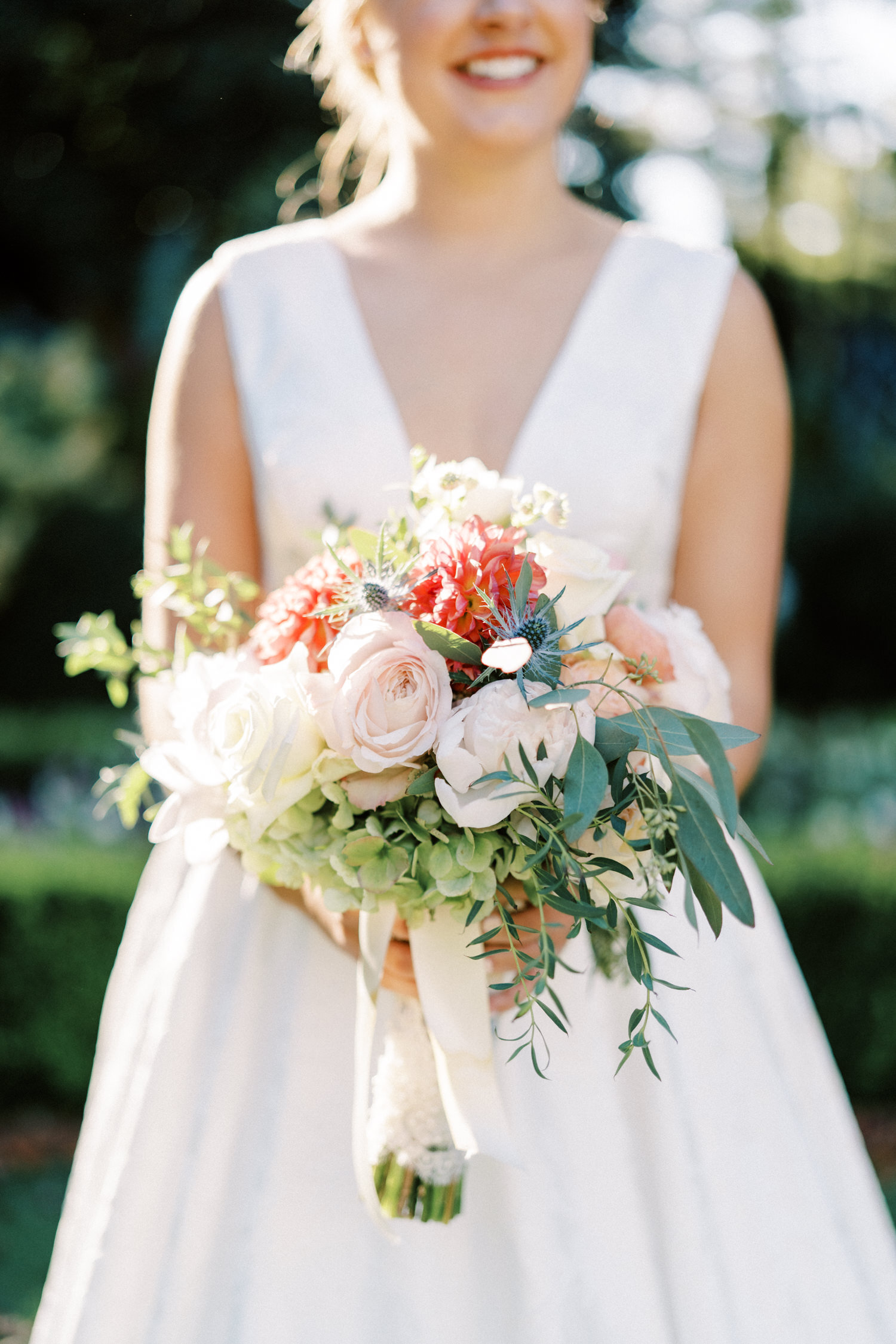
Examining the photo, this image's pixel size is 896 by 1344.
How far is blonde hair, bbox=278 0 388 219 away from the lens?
7.94 feet

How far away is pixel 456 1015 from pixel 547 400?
109 cm

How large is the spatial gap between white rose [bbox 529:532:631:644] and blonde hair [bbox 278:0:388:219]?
1267 mm

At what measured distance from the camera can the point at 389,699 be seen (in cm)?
150

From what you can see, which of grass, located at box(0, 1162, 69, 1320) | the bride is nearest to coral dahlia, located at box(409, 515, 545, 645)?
the bride

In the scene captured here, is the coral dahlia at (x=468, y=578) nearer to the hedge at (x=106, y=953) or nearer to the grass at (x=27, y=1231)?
the grass at (x=27, y=1231)

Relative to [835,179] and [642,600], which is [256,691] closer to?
[642,600]

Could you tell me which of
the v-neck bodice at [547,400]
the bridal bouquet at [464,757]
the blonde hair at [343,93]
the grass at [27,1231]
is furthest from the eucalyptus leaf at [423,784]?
the grass at [27,1231]

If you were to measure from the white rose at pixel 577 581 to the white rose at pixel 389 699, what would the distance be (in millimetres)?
186

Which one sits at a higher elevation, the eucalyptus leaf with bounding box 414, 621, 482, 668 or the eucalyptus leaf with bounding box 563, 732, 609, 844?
the eucalyptus leaf with bounding box 414, 621, 482, 668

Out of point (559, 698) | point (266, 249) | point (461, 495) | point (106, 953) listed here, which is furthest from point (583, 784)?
point (106, 953)

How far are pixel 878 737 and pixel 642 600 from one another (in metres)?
6.98

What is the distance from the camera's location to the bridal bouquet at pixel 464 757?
58.1 inches

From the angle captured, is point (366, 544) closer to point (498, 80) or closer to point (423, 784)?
point (423, 784)

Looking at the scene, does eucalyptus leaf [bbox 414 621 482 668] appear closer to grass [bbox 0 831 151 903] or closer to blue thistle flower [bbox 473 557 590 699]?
blue thistle flower [bbox 473 557 590 699]
